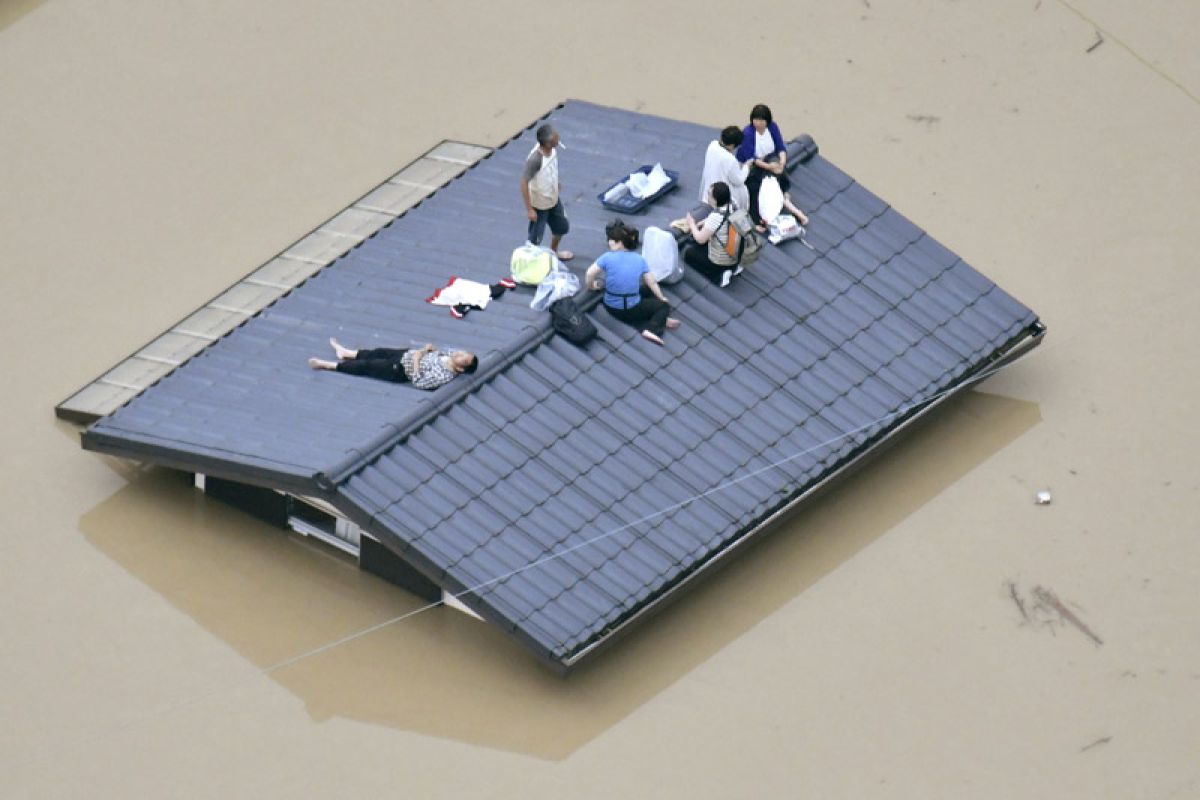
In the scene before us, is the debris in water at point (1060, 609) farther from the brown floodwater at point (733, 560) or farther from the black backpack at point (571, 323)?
the black backpack at point (571, 323)

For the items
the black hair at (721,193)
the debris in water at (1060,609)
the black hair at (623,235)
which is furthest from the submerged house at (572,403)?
the debris in water at (1060,609)

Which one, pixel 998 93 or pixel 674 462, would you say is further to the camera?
pixel 998 93

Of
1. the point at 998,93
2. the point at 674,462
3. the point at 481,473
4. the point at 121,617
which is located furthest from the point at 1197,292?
the point at 121,617

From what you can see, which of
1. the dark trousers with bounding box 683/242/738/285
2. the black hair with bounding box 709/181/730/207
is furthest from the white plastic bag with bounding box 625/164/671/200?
the black hair with bounding box 709/181/730/207

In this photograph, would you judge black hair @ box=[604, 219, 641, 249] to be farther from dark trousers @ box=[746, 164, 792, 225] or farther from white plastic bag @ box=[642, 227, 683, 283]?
dark trousers @ box=[746, 164, 792, 225]

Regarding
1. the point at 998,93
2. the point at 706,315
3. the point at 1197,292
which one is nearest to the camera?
the point at 706,315

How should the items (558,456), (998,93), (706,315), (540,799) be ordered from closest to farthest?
(540,799) < (558,456) < (706,315) < (998,93)

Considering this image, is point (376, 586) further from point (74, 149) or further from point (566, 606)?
point (74, 149)
